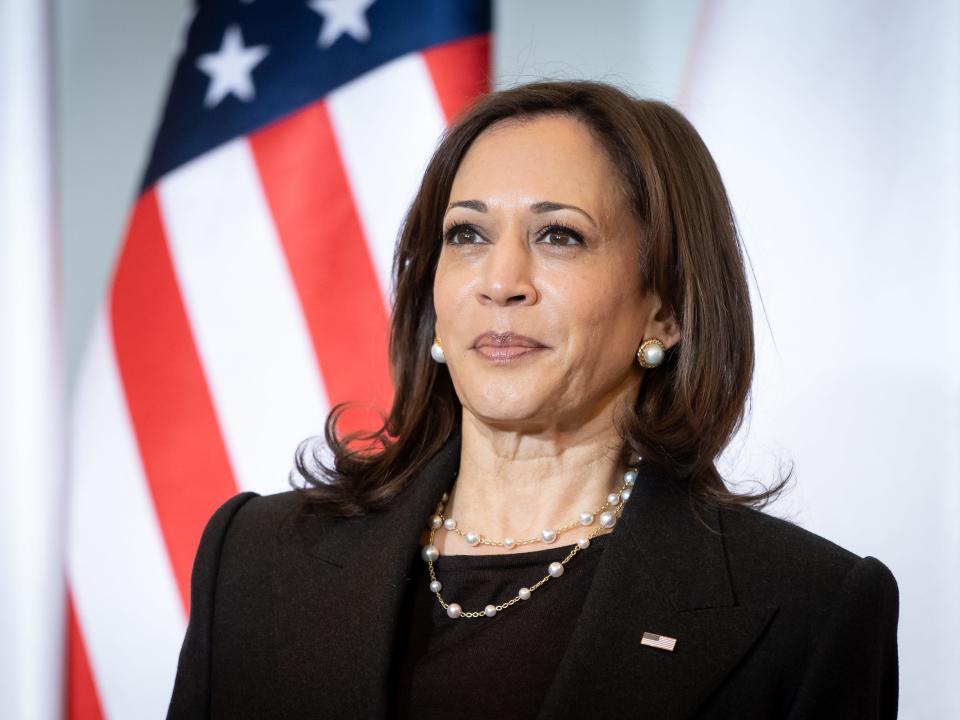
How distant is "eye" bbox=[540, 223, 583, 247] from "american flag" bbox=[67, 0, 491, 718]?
97cm

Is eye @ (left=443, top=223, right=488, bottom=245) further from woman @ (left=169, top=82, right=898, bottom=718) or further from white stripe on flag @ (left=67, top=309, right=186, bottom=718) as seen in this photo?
white stripe on flag @ (left=67, top=309, right=186, bottom=718)

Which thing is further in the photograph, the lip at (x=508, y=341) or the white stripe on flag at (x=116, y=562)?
the white stripe on flag at (x=116, y=562)

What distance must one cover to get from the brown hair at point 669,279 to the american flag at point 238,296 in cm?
70

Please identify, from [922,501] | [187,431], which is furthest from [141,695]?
[922,501]

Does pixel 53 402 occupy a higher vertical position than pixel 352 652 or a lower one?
higher

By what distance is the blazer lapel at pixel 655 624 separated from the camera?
5.13 ft

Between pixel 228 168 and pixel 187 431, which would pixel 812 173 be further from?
pixel 187 431

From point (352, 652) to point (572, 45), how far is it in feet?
6.42

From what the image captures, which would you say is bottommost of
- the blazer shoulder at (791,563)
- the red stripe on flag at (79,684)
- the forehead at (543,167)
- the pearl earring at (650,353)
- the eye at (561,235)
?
the red stripe on flag at (79,684)

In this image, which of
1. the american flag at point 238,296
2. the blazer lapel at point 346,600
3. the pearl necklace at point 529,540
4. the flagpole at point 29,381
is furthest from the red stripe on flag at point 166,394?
the pearl necklace at point 529,540

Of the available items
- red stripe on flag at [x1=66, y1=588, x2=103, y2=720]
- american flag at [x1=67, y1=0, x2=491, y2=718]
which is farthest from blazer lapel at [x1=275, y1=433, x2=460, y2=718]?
red stripe on flag at [x1=66, y1=588, x2=103, y2=720]

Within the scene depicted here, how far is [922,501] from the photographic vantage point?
2.38 metres

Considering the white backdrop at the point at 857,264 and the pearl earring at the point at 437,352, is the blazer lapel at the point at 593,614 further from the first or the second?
the white backdrop at the point at 857,264

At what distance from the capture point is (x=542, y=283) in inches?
68.7
